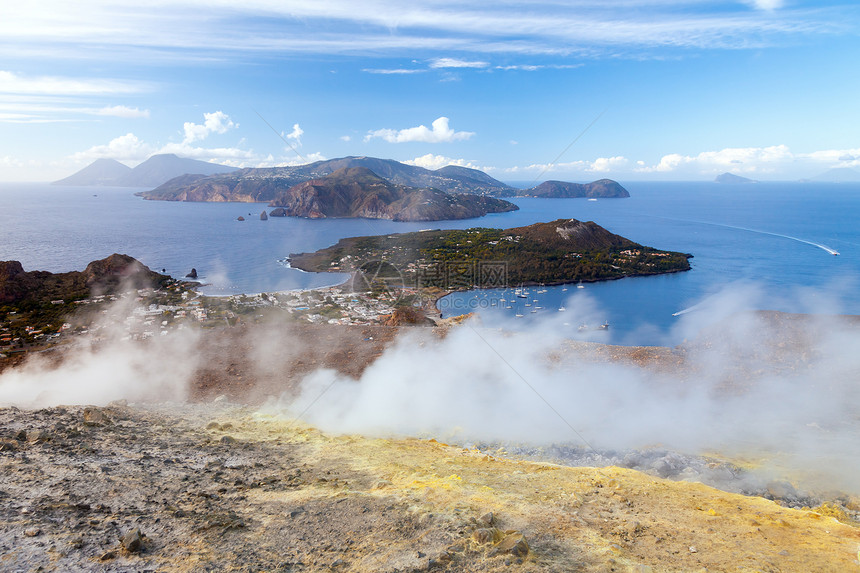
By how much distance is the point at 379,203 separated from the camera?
13338 cm

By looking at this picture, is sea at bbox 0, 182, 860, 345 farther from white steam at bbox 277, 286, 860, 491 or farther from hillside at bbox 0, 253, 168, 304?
white steam at bbox 277, 286, 860, 491

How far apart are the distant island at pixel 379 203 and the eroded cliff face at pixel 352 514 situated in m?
116

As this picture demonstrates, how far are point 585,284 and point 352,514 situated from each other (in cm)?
6049

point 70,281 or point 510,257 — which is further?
point 510,257

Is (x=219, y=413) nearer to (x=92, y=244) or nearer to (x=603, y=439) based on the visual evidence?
(x=603, y=439)

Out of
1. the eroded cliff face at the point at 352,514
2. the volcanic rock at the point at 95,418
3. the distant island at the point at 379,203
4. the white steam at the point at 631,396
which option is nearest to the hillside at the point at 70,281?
the volcanic rock at the point at 95,418

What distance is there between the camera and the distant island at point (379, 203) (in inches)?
4995

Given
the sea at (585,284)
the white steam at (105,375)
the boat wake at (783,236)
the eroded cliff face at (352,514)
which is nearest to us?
the eroded cliff face at (352,514)

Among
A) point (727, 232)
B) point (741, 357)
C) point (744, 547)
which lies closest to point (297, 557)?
point (744, 547)

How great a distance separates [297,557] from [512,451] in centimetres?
617

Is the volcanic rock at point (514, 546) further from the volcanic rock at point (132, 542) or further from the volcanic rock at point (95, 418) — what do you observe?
the volcanic rock at point (95, 418)

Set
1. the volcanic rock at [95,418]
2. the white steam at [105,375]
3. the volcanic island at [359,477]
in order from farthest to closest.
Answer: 1. the white steam at [105,375]
2. the volcanic rock at [95,418]
3. the volcanic island at [359,477]

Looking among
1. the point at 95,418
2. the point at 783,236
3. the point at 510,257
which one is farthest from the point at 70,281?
the point at 783,236

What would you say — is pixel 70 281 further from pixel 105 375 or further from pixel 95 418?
pixel 95 418
